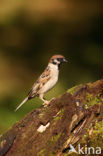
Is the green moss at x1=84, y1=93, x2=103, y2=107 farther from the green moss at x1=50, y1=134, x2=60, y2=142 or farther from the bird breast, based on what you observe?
the bird breast

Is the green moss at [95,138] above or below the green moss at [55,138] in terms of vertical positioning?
above

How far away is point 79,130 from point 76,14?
11727 millimetres

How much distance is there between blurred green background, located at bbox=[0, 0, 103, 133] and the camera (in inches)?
611

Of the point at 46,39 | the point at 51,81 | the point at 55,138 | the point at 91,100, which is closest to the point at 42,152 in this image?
the point at 55,138

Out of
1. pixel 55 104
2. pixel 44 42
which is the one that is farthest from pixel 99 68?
pixel 55 104

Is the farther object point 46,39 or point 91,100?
point 46,39

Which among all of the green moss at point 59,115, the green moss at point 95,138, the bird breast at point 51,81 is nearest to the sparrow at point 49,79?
the bird breast at point 51,81

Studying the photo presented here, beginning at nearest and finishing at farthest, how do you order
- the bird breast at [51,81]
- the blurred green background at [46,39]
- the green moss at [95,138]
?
1. the green moss at [95,138]
2. the bird breast at [51,81]
3. the blurred green background at [46,39]

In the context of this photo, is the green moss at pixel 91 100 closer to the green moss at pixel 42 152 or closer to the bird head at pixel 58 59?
the green moss at pixel 42 152

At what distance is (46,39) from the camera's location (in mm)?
16484

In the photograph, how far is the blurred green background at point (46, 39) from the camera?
1553cm
